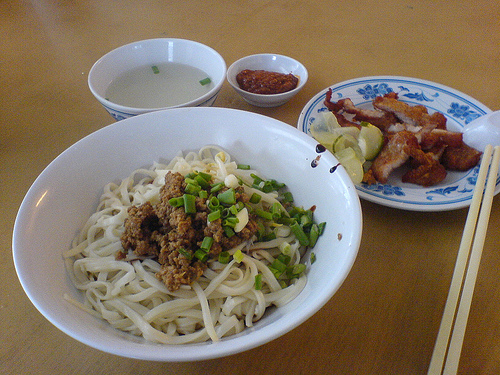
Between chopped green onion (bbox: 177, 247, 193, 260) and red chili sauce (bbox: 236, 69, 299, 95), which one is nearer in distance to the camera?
chopped green onion (bbox: 177, 247, 193, 260)

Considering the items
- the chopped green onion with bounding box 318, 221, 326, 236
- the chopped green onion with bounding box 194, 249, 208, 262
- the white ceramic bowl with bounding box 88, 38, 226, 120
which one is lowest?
the chopped green onion with bounding box 194, 249, 208, 262

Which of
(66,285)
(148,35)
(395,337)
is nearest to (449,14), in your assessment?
(148,35)

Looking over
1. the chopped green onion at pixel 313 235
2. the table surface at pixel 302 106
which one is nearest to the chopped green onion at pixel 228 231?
the chopped green onion at pixel 313 235

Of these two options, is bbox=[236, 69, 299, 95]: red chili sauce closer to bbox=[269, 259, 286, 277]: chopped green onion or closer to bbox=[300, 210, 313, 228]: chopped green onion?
bbox=[300, 210, 313, 228]: chopped green onion

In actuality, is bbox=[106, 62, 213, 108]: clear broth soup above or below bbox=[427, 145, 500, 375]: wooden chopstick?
above

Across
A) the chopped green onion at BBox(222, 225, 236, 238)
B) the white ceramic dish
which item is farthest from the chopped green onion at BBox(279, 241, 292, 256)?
the white ceramic dish
